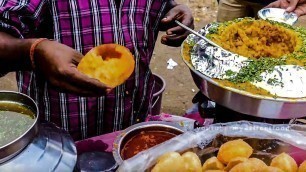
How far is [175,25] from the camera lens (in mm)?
1788

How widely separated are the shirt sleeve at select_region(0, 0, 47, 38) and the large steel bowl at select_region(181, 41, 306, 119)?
1.94 feet

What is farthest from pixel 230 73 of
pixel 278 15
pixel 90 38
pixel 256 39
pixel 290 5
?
pixel 290 5

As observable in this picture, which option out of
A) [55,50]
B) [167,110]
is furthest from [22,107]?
[167,110]

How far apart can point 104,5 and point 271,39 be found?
2.25ft

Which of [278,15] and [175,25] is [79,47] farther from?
[278,15]

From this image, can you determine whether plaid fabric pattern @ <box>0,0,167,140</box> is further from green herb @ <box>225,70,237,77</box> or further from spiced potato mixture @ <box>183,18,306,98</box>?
green herb @ <box>225,70,237,77</box>

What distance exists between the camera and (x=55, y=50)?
1.26 meters

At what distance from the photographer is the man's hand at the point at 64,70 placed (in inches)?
47.4

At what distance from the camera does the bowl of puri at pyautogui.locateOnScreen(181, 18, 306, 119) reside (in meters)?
1.37

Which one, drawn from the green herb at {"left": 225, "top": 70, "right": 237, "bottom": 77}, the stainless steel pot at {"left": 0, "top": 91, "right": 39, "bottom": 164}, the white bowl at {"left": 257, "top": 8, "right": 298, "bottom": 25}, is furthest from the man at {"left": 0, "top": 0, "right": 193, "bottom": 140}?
the white bowl at {"left": 257, "top": 8, "right": 298, "bottom": 25}

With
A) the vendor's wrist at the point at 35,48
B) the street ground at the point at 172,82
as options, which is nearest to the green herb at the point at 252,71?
the vendor's wrist at the point at 35,48

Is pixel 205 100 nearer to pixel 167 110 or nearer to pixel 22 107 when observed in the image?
pixel 22 107

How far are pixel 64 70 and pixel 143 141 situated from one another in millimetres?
364

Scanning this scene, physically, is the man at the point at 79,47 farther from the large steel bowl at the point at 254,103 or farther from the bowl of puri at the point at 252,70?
the large steel bowl at the point at 254,103
